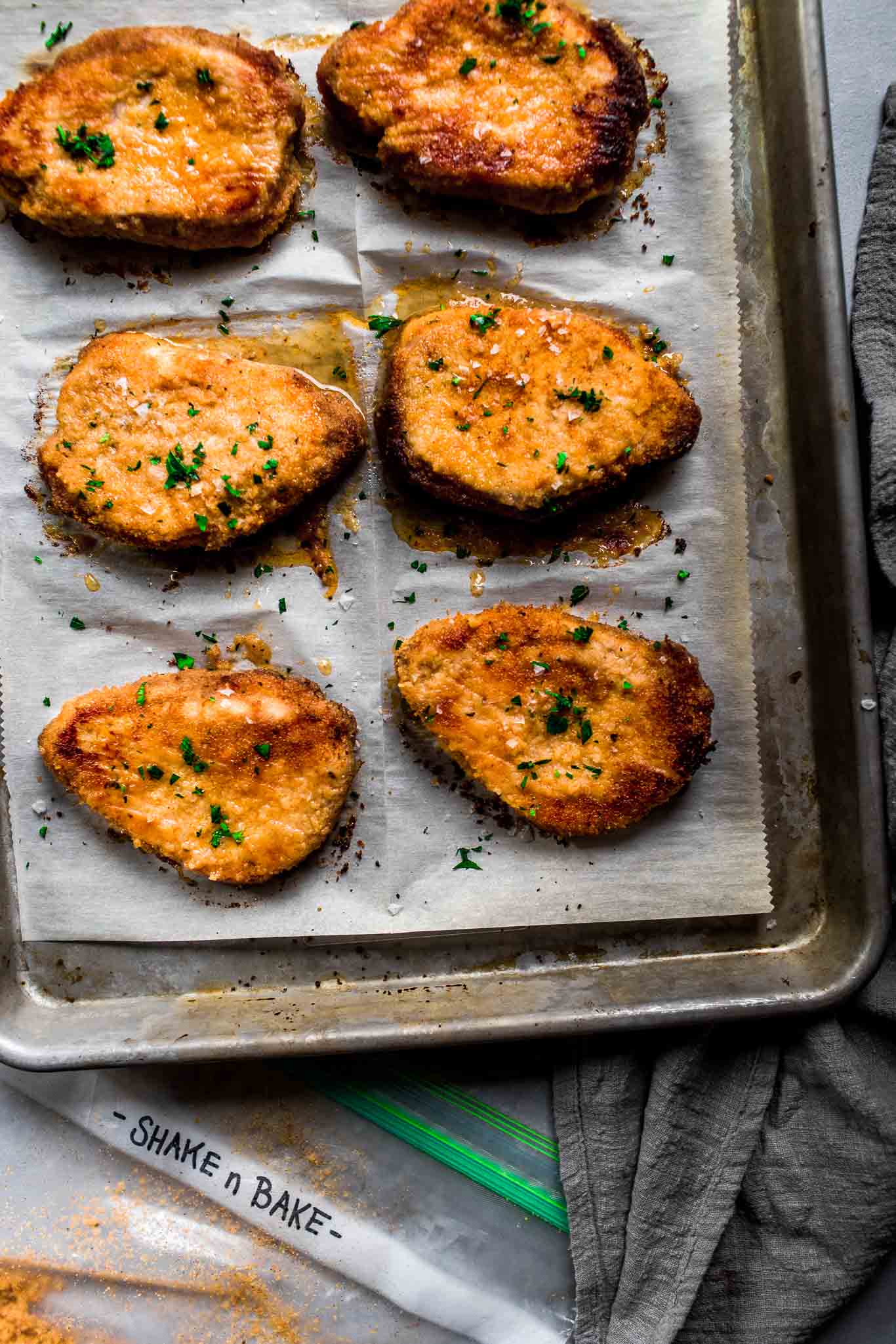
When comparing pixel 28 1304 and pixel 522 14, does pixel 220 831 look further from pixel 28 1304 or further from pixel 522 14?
pixel 522 14

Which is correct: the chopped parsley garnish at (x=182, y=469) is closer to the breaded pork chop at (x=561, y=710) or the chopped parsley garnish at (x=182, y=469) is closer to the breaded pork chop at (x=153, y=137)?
the breaded pork chop at (x=153, y=137)

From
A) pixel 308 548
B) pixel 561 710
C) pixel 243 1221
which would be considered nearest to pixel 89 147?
pixel 308 548

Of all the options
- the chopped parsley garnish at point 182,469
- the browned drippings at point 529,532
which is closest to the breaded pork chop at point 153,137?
the chopped parsley garnish at point 182,469

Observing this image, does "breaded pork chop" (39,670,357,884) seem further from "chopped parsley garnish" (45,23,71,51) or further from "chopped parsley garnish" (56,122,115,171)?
"chopped parsley garnish" (45,23,71,51)

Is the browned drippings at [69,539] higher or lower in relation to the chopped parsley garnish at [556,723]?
higher

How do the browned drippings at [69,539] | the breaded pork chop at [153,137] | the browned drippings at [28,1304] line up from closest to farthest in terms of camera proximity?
the breaded pork chop at [153,137] → the browned drippings at [69,539] → the browned drippings at [28,1304]

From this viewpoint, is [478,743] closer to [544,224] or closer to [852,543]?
[852,543]
